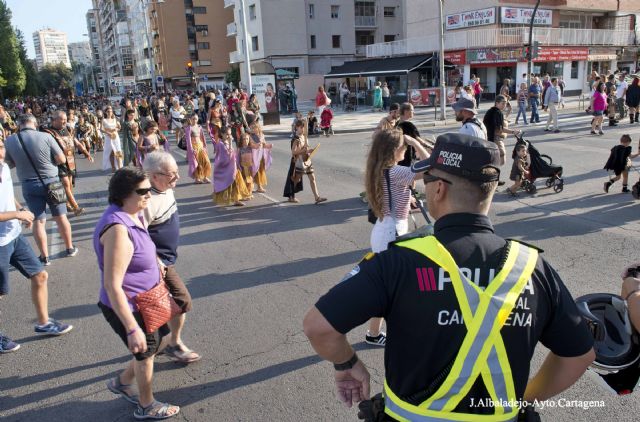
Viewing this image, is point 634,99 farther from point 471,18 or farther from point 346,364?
point 346,364

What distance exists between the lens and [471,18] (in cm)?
3516

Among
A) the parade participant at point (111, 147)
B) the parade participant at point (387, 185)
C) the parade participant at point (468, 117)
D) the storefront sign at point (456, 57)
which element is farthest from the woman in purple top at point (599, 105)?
the storefront sign at point (456, 57)

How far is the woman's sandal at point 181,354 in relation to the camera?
13.2ft

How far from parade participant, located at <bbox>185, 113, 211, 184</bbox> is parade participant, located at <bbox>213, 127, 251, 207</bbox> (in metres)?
2.37

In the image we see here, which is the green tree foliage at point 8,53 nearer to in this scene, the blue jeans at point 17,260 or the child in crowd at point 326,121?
the child in crowd at point 326,121

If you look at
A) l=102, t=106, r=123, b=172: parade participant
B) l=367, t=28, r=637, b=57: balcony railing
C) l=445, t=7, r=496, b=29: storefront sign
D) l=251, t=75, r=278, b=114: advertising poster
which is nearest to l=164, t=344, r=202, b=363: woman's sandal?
l=102, t=106, r=123, b=172: parade participant

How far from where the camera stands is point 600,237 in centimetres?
658

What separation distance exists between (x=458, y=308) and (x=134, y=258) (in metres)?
2.26

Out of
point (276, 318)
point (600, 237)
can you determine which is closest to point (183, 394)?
point (276, 318)

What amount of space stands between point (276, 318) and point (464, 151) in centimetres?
345

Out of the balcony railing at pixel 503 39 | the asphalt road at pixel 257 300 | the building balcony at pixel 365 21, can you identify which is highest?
the building balcony at pixel 365 21

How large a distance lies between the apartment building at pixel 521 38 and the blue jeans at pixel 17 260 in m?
32.7

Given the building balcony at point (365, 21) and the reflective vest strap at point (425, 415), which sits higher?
the building balcony at point (365, 21)

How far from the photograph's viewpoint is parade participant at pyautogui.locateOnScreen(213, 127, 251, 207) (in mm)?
9297
